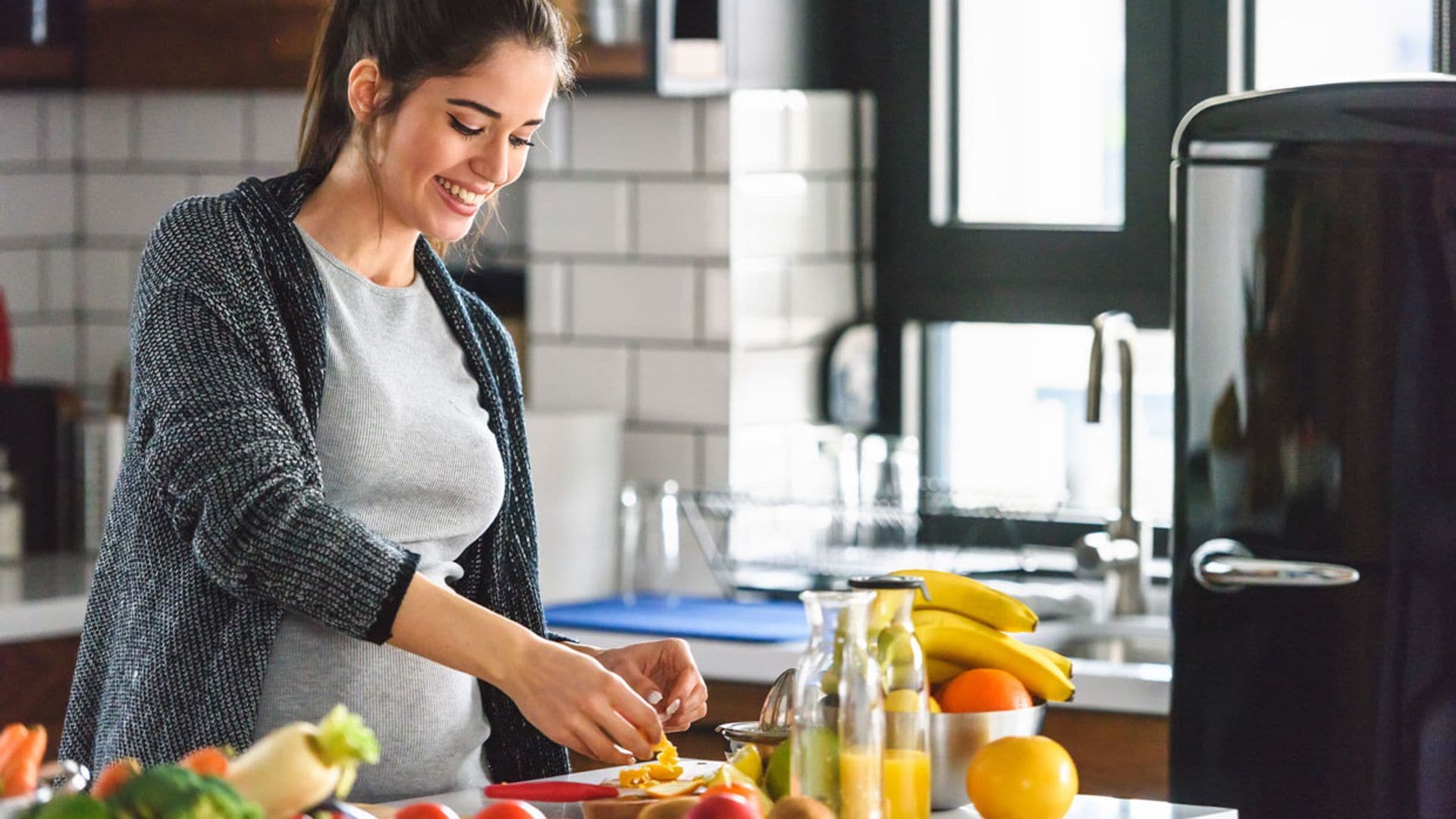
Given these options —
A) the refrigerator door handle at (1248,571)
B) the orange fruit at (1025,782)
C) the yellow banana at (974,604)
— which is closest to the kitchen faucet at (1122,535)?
the refrigerator door handle at (1248,571)

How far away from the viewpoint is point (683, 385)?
338 cm

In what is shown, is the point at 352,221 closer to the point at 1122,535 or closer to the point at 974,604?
the point at 974,604

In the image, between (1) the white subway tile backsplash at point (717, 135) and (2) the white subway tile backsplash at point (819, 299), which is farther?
(2) the white subway tile backsplash at point (819, 299)

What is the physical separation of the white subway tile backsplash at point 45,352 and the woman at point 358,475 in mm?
2075

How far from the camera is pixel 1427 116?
2.33 metres

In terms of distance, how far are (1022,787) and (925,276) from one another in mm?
1951

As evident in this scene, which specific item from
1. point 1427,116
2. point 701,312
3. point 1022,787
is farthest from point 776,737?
point 701,312

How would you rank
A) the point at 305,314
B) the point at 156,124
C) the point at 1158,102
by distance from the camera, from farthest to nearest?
the point at 156,124 → the point at 1158,102 → the point at 305,314

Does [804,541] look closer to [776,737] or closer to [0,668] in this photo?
[0,668]

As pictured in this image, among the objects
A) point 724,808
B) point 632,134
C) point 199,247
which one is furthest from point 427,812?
point 632,134

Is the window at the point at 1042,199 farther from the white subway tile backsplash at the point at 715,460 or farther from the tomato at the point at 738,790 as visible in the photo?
the tomato at the point at 738,790

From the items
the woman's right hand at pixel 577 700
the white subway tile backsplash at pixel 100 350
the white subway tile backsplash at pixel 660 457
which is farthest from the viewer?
the white subway tile backsplash at pixel 100 350

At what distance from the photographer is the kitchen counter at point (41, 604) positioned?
3.09 meters

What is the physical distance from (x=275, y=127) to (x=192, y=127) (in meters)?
0.19
